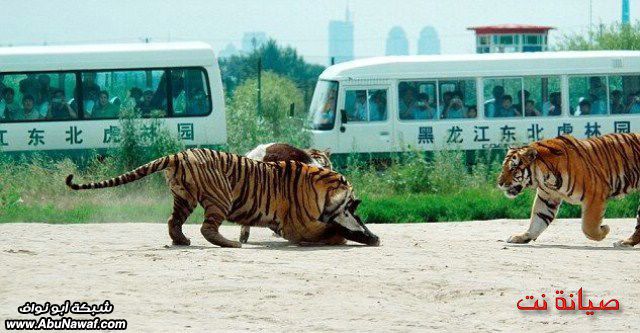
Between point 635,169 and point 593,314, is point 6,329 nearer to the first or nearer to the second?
point 593,314

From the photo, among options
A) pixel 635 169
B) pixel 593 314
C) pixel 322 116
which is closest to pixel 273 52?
pixel 322 116

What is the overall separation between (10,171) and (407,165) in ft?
18.1

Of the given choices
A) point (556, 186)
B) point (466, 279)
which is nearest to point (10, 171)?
point (556, 186)

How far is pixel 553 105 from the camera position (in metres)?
24.5

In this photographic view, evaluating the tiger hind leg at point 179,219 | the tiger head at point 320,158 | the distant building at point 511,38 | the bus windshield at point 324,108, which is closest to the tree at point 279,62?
the distant building at point 511,38

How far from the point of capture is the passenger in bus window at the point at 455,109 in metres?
24.3

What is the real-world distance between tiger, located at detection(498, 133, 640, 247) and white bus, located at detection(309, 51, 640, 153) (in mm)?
10051

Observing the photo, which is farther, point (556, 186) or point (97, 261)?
point (556, 186)

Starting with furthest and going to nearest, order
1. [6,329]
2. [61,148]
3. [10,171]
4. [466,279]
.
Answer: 1. [61,148]
2. [10,171]
3. [466,279]
4. [6,329]

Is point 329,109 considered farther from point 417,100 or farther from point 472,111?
point 472,111

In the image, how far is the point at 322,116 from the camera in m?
24.3

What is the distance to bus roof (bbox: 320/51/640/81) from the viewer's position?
2436cm

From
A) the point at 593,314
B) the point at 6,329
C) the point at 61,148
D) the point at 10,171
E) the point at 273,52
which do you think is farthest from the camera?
the point at 273,52

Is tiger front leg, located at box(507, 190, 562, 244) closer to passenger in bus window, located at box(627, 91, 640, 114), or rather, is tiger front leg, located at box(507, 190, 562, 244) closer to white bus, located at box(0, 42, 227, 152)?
white bus, located at box(0, 42, 227, 152)
